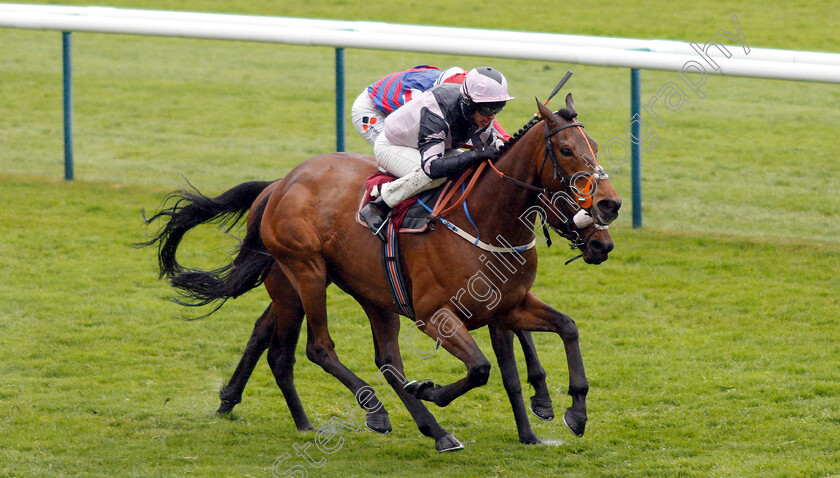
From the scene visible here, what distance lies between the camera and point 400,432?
611cm

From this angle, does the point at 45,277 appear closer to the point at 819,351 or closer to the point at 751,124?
the point at 819,351

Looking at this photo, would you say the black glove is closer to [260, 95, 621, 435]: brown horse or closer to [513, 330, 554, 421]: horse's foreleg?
[260, 95, 621, 435]: brown horse

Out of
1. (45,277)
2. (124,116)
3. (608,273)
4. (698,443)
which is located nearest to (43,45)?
(124,116)

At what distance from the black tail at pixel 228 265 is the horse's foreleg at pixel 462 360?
141cm

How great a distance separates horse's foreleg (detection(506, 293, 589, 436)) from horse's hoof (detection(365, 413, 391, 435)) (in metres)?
1.03

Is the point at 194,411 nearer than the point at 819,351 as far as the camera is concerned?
Yes

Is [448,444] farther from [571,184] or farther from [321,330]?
[571,184]

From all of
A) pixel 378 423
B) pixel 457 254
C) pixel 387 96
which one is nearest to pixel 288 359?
pixel 378 423

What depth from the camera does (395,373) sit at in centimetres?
586

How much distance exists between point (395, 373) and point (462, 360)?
0.74m

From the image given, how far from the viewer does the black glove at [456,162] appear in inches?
206

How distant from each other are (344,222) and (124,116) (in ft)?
33.6

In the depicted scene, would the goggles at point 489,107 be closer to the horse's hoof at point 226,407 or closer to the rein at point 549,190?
the rein at point 549,190

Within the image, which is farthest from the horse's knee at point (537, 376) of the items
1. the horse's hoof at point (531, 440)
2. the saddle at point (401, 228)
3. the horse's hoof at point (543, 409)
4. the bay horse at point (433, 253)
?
the saddle at point (401, 228)
